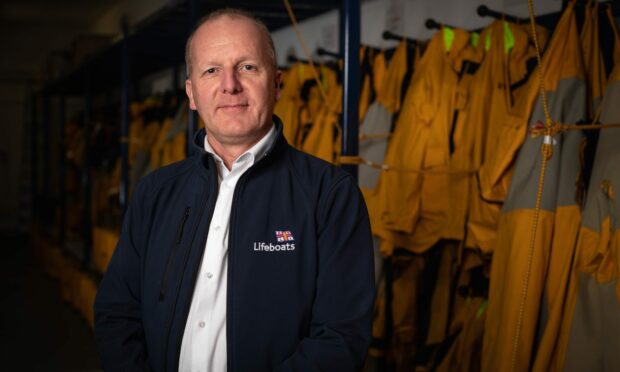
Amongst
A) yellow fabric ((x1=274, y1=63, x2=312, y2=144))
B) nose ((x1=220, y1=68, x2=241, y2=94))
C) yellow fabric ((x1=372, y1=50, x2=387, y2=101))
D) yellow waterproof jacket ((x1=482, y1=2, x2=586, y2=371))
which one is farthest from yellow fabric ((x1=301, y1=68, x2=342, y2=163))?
nose ((x1=220, y1=68, x2=241, y2=94))

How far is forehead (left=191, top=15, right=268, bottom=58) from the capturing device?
4.66 feet

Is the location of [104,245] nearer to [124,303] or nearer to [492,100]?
[492,100]

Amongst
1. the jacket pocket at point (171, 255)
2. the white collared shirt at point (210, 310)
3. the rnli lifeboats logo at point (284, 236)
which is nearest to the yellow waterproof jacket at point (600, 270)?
the rnli lifeboats logo at point (284, 236)

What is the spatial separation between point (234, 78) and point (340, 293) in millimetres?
524

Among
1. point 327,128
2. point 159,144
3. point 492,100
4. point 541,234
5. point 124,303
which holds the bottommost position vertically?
point 124,303

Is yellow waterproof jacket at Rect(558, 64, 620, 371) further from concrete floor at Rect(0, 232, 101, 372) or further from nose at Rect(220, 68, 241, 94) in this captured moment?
concrete floor at Rect(0, 232, 101, 372)

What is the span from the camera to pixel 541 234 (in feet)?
6.92

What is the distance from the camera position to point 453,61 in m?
2.93

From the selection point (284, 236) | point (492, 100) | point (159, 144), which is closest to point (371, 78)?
point (492, 100)

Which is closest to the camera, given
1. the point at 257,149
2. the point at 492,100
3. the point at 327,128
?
the point at 257,149

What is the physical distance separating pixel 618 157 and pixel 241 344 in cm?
125

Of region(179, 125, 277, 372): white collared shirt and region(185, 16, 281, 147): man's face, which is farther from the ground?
region(185, 16, 281, 147): man's face

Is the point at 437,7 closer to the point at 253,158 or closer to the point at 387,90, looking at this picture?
the point at 387,90

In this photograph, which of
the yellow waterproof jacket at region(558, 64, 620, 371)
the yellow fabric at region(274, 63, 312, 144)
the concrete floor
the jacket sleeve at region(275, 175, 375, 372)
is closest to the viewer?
the jacket sleeve at region(275, 175, 375, 372)
